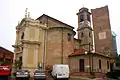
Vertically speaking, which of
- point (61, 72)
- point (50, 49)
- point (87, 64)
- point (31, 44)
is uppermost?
point (31, 44)

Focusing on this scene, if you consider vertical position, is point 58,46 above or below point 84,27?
below

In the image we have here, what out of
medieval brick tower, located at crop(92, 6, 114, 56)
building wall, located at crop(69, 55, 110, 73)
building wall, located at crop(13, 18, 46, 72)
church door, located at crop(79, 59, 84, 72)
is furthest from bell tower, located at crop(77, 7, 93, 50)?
building wall, located at crop(13, 18, 46, 72)

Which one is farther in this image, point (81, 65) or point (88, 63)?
point (81, 65)

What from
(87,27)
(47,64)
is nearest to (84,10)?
(87,27)

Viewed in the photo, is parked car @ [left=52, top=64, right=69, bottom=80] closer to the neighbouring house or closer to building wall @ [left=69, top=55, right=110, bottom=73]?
the neighbouring house

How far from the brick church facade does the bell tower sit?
12.6m

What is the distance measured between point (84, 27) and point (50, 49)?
19.4m

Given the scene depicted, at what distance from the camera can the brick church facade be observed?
33.1 m

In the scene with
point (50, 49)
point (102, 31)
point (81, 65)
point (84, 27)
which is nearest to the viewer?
point (81, 65)

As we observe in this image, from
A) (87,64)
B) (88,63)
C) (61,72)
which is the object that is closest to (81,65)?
(87,64)

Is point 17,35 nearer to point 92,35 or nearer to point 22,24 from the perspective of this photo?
point 22,24

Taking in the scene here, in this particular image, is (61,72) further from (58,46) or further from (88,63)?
(58,46)

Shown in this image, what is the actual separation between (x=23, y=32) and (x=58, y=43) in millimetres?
8248

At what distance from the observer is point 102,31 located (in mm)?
53438
